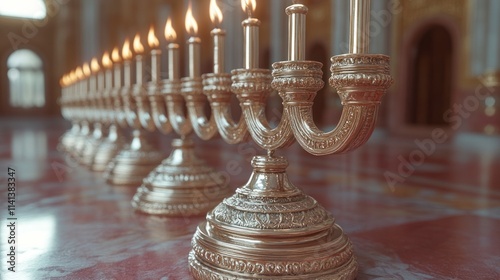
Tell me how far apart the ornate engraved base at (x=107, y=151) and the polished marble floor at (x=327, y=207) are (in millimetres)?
167

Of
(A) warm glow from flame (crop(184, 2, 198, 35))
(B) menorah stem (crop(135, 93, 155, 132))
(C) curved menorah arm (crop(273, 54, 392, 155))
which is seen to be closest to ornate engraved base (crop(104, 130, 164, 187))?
(B) menorah stem (crop(135, 93, 155, 132))

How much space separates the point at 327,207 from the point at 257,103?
1186mm

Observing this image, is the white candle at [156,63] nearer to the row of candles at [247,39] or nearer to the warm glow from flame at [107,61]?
the row of candles at [247,39]

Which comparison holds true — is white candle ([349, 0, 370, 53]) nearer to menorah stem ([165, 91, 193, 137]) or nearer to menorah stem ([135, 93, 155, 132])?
menorah stem ([165, 91, 193, 137])

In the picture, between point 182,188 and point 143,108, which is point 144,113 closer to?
point 143,108

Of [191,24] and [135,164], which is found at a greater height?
[191,24]

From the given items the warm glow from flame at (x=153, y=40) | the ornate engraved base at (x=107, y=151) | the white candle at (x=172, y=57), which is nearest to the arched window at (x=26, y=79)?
the ornate engraved base at (x=107, y=151)

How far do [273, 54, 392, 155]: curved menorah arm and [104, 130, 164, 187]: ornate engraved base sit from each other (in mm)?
1923

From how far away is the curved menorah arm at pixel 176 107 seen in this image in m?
2.39

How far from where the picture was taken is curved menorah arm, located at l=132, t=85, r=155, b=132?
2850 mm

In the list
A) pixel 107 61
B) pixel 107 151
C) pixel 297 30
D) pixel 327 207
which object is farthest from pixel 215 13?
pixel 107 61

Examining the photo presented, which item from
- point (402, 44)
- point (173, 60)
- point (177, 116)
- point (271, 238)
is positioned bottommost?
point (271, 238)

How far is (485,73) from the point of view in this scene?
8617 mm

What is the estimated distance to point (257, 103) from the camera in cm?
150
